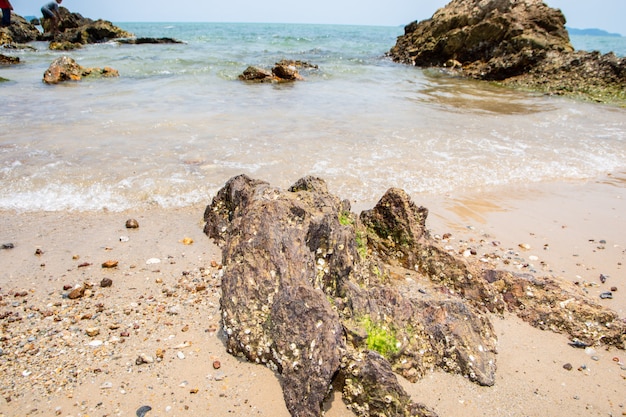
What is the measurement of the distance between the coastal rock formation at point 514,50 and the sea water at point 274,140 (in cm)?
373

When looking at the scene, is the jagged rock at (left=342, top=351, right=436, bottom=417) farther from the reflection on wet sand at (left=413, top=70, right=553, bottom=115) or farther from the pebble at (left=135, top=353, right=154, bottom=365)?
the reflection on wet sand at (left=413, top=70, right=553, bottom=115)

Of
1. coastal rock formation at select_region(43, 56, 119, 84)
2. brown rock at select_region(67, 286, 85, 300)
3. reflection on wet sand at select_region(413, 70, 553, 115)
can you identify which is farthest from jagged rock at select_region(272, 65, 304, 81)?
brown rock at select_region(67, 286, 85, 300)

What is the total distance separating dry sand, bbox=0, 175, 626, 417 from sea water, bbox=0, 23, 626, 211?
3.78 feet

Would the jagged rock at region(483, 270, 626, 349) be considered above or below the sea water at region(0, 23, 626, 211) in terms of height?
below

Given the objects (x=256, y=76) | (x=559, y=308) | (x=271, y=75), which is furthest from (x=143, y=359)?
(x=271, y=75)

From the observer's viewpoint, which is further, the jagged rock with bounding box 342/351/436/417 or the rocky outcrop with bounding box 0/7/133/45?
the rocky outcrop with bounding box 0/7/133/45

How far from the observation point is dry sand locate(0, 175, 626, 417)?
2.73 meters

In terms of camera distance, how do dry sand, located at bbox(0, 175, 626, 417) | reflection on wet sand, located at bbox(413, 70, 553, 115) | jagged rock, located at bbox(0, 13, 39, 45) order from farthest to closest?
1. jagged rock, located at bbox(0, 13, 39, 45)
2. reflection on wet sand, located at bbox(413, 70, 553, 115)
3. dry sand, located at bbox(0, 175, 626, 417)

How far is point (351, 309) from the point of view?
9.71 feet

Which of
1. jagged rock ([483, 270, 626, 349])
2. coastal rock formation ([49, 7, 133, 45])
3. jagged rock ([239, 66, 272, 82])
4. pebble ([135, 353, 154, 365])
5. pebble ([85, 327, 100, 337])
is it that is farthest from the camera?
coastal rock formation ([49, 7, 133, 45])

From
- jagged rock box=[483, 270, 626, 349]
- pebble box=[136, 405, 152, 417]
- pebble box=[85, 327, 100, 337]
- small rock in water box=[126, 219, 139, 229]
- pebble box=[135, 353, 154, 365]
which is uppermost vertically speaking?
jagged rock box=[483, 270, 626, 349]

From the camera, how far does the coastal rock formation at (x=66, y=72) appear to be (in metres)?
16.4

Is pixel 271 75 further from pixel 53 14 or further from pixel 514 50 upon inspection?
pixel 53 14

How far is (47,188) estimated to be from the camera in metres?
6.20
